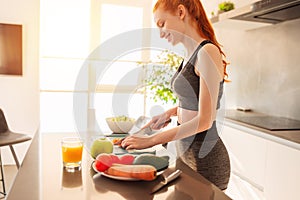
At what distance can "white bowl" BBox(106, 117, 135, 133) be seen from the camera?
4.05 feet

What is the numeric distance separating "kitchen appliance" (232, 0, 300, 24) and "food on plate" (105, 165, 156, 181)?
124 centimetres

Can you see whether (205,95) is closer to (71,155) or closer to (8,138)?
(71,155)

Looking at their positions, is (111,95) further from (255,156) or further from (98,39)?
(98,39)

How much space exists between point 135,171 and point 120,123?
1.57ft

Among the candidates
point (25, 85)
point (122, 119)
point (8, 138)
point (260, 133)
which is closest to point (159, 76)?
point (122, 119)

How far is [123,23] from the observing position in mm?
3812

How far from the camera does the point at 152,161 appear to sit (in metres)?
0.84

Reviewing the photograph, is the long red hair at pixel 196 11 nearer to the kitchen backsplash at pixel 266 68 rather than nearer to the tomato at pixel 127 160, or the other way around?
the tomato at pixel 127 160

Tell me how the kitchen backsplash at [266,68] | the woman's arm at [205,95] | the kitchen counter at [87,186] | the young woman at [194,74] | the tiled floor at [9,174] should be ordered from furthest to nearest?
the tiled floor at [9,174] → the kitchen backsplash at [266,68] → the young woman at [194,74] → the woman's arm at [205,95] → the kitchen counter at [87,186]

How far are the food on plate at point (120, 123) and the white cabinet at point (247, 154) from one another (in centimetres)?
81

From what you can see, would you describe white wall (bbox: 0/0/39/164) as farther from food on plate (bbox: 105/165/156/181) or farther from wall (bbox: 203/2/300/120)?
food on plate (bbox: 105/165/156/181)

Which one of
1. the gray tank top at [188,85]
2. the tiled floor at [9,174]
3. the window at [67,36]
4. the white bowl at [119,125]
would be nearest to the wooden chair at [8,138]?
the tiled floor at [9,174]

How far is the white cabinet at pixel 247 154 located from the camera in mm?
1677

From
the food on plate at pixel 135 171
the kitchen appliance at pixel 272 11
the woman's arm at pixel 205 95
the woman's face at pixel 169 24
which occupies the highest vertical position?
the kitchen appliance at pixel 272 11
